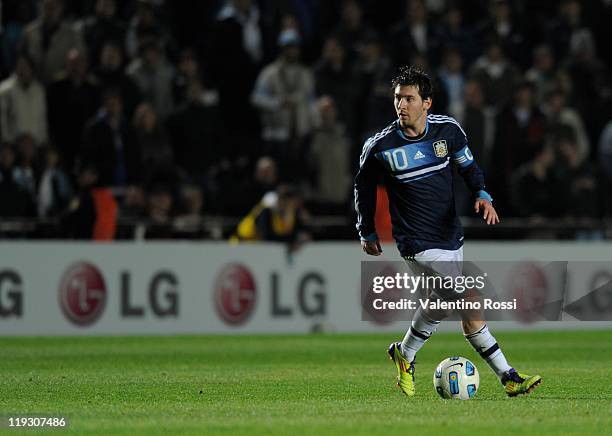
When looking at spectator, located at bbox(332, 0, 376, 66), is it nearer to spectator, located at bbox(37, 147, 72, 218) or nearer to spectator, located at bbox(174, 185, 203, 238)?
spectator, located at bbox(174, 185, 203, 238)

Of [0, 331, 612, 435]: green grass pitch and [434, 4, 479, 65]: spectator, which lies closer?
[0, 331, 612, 435]: green grass pitch

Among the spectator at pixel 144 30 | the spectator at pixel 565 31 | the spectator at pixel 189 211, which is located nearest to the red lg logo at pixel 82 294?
the spectator at pixel 189 211

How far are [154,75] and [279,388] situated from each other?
9.97 m

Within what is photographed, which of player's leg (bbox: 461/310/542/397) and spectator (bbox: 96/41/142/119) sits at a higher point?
spectator (bbox: 96/41/142/119)

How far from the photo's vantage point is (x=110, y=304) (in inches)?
756

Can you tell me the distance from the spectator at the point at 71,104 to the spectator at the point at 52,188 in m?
0.88

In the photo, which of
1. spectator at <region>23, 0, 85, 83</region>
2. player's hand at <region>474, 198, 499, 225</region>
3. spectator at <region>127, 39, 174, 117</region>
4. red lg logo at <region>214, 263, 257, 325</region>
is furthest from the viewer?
spectator at <region>127, 39, 174, 117</region>

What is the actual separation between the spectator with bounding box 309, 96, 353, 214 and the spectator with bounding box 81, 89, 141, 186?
9.18 feet

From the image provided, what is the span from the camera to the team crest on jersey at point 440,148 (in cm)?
1074

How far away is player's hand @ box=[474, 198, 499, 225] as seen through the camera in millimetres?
10398

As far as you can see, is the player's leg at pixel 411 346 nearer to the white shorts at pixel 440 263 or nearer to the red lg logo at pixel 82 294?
the white shorts at pixel 440 263

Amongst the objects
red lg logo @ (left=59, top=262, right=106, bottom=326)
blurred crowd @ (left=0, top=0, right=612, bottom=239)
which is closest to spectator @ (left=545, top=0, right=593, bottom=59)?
blurred crowd @ (left=0, top=0, right=612, bottom=239)

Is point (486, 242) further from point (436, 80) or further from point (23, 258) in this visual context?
point (23, 258)

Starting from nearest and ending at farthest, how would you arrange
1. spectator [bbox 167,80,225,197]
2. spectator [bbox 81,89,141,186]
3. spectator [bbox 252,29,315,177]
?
spectator [bbox 81,89,141,186], spectator [bbox 167,80,225,197], spectator [bbox 252,29,315,177]
